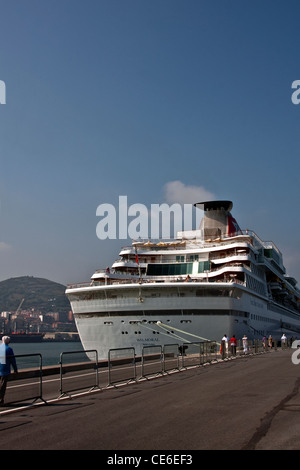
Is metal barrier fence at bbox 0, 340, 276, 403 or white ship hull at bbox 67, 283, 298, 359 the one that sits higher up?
white ship hull at bbox 67, 283, 298, 359

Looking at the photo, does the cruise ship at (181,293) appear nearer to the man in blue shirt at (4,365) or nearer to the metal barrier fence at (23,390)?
the metal barrier fence at (23,390)

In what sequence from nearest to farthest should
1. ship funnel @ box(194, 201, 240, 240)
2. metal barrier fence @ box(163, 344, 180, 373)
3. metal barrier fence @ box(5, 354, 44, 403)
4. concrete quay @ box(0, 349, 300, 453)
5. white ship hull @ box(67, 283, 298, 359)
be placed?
1. concrete quay @ box(0, 349, 300, 453)
2. metal barrier fence @ box(5, 354, 44, 403)
3. metal barrier fence @ box(163, 344, 180, 373)
4. white ship hull @ box(67, 283, 298, 359)
5. ship funnel @ box(194, 201, 240, 240)

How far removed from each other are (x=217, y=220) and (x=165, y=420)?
49297 mm

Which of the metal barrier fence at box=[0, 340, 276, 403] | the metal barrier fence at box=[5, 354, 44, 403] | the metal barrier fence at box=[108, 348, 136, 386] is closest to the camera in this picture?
the metal barrier fence at box=[5, 354, 44, 403]

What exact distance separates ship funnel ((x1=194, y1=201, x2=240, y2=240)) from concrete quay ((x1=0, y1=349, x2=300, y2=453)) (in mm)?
41701

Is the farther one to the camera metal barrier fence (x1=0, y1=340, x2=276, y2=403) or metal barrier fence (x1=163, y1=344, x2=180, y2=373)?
metal barrier fence (x1=163, y1=344, x2=180, y2=373)

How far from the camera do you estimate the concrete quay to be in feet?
24.9

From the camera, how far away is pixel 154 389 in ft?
50.8

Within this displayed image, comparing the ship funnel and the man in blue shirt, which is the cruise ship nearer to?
the ship funnel

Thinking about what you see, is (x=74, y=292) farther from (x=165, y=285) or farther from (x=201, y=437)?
(x=201, y=437)

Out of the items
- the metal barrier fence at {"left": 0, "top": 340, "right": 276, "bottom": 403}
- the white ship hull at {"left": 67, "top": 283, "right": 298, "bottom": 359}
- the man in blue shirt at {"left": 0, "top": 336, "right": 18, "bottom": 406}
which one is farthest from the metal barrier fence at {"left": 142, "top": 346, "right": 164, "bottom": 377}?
the white ship hull at {"left": 67, "top": 283, "right": 298, "bottom": 359}

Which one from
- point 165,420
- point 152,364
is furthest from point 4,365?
point 152,364
